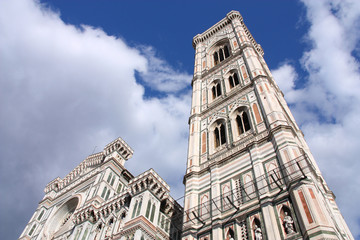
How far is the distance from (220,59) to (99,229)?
64.7ft

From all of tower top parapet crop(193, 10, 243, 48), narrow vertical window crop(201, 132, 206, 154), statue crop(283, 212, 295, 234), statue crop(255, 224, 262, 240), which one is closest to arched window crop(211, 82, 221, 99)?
narrow vertical window crop(201, 132, 206, 154)

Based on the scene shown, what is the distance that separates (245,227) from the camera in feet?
39.5

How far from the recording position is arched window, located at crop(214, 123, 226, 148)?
1891 cm

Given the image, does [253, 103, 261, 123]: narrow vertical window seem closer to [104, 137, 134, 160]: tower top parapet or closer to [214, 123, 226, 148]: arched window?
[214, 123, 226, 148]: arched window

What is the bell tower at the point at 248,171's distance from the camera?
11086 mm

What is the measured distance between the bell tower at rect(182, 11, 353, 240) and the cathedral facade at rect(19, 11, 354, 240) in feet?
0.16

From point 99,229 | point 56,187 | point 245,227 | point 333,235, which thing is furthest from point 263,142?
point 56,187

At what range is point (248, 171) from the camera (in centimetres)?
1466

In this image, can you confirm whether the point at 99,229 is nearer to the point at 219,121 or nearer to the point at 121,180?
the point at 121,180

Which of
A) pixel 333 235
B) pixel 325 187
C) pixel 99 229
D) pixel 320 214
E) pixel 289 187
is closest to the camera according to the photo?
pixel 333 235

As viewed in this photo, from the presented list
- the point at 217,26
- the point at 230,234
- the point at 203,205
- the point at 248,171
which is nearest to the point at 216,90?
the point at 248,171

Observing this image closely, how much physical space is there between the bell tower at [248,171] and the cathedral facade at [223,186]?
48 mm

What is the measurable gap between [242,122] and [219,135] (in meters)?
1.73

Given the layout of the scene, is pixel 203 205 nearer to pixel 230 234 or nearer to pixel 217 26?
pixel 230 234
